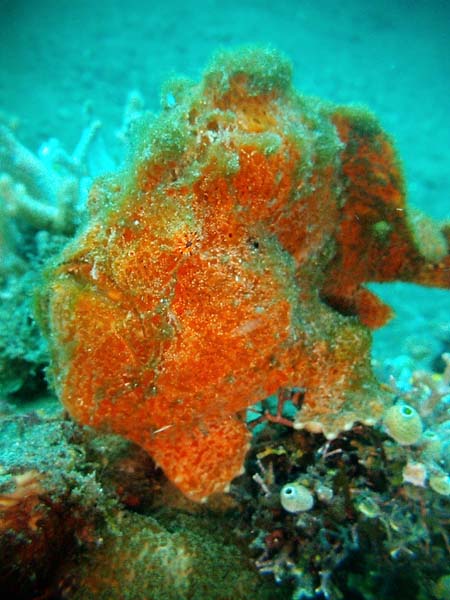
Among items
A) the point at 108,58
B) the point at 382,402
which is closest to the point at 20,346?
the point at 382,402

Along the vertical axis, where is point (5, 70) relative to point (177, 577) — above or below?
above

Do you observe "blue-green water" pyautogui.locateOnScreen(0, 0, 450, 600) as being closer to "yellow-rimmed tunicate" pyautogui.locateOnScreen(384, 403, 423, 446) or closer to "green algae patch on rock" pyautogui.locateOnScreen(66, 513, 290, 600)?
"yellow-rimmed tunicate" pyautogui.locateOnScreen(384, 403, 423, 446)

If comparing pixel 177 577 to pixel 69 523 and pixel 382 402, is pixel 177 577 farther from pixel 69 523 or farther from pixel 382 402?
pixel 382 402

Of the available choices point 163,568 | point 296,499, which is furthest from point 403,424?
point 163,568

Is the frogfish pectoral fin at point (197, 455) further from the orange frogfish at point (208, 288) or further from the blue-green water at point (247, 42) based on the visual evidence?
the blue-green water at point (247, 42)

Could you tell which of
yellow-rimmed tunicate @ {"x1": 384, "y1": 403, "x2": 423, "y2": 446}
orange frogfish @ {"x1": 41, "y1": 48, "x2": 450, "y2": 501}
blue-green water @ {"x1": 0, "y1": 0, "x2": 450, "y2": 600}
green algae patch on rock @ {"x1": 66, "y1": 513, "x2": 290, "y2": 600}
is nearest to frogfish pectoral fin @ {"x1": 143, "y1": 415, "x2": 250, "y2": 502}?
orange frogfish @ {"x1": 41, "y1": 48, "x2": 450, "y2": 501}

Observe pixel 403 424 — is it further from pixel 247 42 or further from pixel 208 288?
pixel 247 42

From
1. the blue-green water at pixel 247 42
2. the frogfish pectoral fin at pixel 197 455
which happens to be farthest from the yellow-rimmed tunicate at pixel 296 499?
the blue-green water at pixel 247 42
